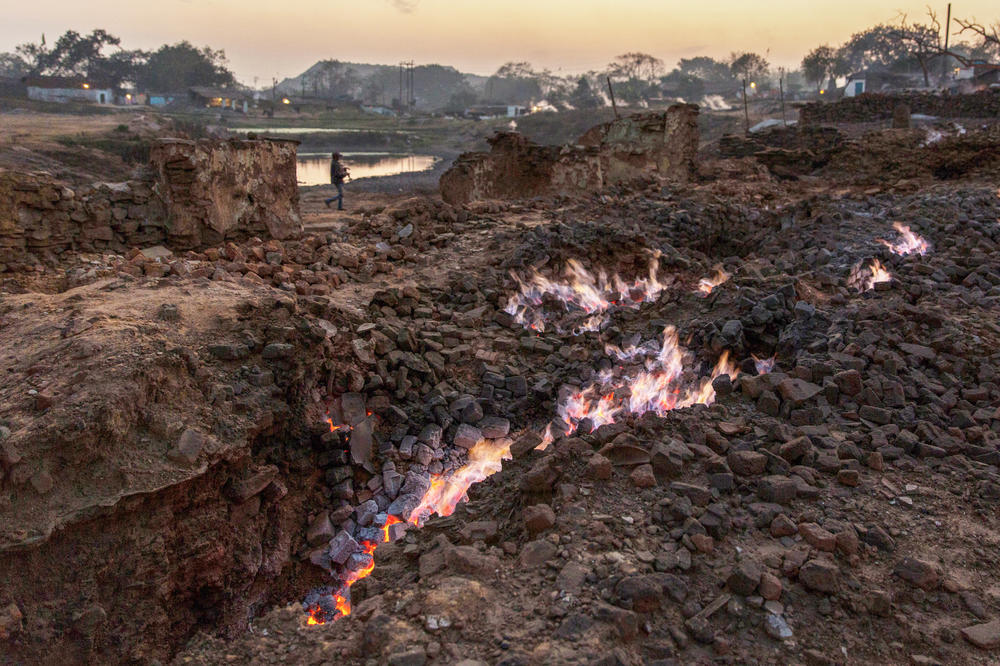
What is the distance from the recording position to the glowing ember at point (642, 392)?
5137mm

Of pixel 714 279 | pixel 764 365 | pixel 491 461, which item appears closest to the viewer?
pixel 491 461

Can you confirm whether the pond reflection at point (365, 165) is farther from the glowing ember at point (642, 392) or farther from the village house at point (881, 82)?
the village house at point (881, 82)

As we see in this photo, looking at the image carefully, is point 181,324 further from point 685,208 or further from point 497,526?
point 685,208

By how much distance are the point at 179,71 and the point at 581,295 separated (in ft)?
175

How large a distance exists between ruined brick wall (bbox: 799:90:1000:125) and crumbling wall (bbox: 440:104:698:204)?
27.7ft

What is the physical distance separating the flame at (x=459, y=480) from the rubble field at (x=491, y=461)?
0.04 meters

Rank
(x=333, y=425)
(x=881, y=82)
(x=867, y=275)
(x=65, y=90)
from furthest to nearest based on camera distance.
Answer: (x=881, y=82)
(x=65, y=90)
(x=867, y=275)
(x=333, y=425)

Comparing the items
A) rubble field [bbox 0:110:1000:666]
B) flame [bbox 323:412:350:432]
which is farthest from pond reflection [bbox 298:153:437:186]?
flame [bbox 323:412:350:432]

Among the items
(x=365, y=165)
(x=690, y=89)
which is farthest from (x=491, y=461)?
(x=690, y=89)

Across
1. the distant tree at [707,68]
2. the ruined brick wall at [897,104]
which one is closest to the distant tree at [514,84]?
the distant tree at [707,68]

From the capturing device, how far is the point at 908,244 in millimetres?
7797

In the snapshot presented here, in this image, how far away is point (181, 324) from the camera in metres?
4.65

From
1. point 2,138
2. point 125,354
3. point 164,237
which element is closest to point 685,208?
point 164,237

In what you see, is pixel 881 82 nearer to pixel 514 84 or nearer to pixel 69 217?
pixel 69 217
